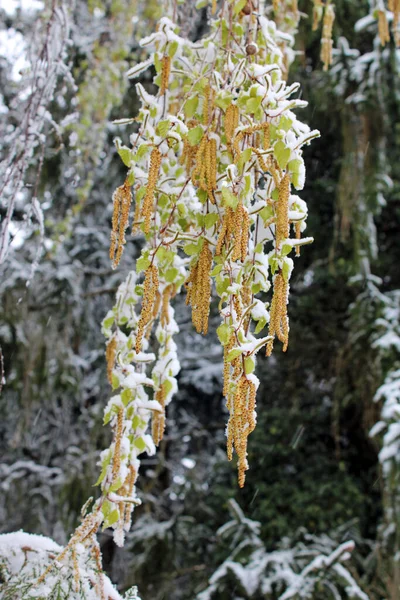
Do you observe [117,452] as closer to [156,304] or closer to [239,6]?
[156,304]

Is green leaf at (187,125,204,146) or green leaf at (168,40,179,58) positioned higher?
green leaf at (168,40,179,58)

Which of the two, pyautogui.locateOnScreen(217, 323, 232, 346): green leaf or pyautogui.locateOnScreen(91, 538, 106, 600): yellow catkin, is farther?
pyautogui.locateOnScreen(91, 538, 106, 600): yellow catkin

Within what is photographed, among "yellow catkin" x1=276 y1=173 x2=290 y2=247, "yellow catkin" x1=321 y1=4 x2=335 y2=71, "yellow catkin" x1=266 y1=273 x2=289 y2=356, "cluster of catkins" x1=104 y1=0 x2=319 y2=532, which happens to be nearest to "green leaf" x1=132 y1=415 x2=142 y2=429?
"cluster of catkins" x1=104 y1=0 x2=319 y2=532

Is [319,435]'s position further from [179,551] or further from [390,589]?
[390,589]

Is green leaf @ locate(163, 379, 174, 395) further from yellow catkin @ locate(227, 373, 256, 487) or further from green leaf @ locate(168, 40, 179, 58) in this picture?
green leaf @ locate(168, 40, 179, 58)

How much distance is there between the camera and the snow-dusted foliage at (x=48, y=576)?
1.19 m

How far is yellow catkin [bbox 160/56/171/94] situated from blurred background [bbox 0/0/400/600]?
217 centimetres

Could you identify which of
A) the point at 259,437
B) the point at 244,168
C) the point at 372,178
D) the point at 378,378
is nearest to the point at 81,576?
the point at 244,168

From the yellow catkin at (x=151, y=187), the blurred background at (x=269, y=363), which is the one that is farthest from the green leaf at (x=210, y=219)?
the blurred background at (x=269, y=363)

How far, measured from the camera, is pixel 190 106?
1207 mm

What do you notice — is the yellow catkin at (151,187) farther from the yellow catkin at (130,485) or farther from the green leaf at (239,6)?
the yellow catkin at (130,485)

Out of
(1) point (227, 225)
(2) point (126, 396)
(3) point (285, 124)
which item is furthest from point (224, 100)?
(2) point (126, 396)

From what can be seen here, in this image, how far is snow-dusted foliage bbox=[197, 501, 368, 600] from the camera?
10.7 ft

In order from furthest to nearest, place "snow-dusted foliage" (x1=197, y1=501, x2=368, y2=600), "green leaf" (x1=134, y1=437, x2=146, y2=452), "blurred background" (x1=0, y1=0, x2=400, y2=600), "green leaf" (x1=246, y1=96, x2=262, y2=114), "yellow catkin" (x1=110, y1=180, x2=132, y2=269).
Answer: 1. "blurred background" (x1=0, y1=0, x2=400, y2=600)
2. "snow-dusted foliage" (x1=197, y1=501, x2=368, y2=600)
3. "green leaf" (x1=134, y1=437, x2=146, y2=452)
4. "yellow catkin" (x1=110, y1=180, x2=132, y2=269)
5. "green leaf" (x1=246, y1=96, x2=262, y2=114)
